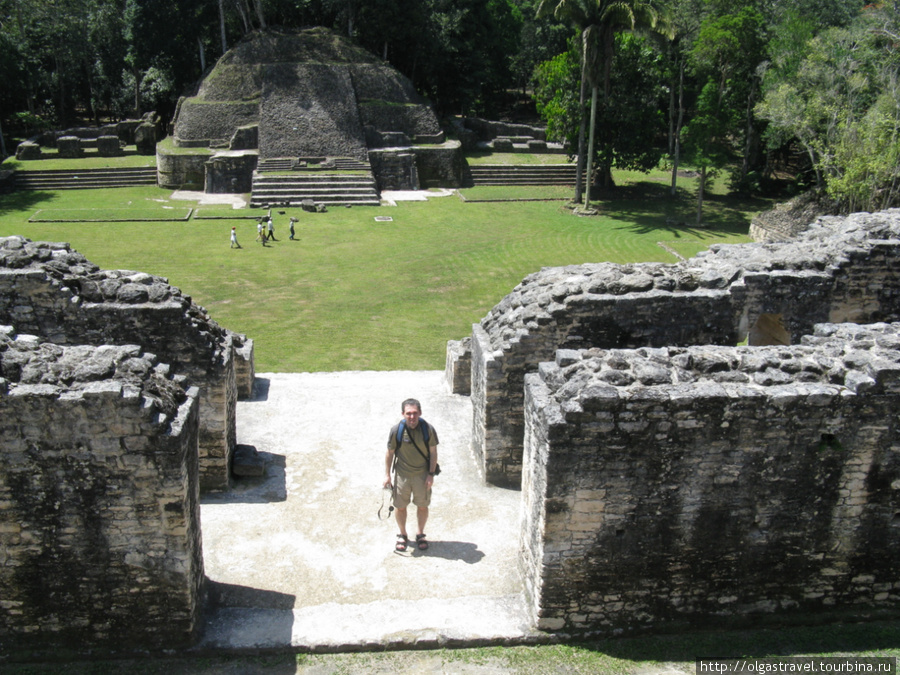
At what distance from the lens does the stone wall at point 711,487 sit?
19.6 ft

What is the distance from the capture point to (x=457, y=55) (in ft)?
140

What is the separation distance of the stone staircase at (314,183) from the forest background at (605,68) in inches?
304

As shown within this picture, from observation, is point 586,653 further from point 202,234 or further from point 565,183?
point 565,183

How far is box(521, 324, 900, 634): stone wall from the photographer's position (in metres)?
5.99

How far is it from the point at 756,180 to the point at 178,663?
32898 mm

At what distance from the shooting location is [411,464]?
719 centimetres

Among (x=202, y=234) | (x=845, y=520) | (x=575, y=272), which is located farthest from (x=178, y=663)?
(x=202, y=234)

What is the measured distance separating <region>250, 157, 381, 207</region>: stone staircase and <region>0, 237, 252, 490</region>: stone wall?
1966cm

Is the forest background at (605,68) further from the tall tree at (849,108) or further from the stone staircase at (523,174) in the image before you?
the stone staircase at (523,174)

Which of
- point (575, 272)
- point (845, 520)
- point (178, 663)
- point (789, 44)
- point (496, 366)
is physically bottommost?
point (178, 663)

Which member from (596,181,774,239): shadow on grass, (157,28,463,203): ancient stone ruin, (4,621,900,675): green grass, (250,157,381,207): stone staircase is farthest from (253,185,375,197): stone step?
(4,621,900,675): green grass

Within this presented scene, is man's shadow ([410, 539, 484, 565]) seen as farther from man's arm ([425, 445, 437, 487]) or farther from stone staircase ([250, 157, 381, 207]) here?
stone staircase ([250, 157, 381, 207])

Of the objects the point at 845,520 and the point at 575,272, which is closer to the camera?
the point at 845,520

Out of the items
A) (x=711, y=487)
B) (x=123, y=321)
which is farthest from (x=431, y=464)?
(x=123, y=321)
